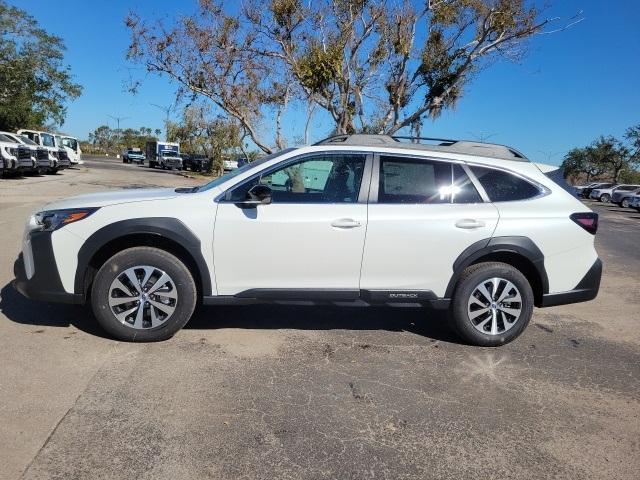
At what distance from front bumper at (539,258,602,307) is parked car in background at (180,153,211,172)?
4619cm

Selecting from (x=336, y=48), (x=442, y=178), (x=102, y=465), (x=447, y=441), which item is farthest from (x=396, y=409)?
(x=336, y=48)

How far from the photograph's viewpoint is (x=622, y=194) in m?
37.5

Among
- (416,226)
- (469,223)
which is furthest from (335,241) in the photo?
(469,223)

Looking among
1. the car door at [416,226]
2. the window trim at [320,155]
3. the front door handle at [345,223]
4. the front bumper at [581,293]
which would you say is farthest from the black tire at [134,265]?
the front bumper at [581,293]

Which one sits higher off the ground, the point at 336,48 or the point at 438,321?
the point at 336,48

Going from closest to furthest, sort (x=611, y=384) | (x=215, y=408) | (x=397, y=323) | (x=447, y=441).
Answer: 1. (x=447, y=441)
2. (x=215, y=408)
3. (x=611, y=384)
4. (x=397, y=323)

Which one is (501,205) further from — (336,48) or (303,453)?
(336,48)

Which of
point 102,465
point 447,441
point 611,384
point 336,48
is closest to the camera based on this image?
point 102,465

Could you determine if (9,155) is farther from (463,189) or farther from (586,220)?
(586,220)

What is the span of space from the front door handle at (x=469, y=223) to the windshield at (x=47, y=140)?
29.5 m

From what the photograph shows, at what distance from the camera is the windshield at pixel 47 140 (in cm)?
2875

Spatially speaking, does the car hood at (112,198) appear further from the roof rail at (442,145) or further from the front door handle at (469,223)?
the front door handle at (469,223)

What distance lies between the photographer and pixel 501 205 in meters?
Result: 4.58

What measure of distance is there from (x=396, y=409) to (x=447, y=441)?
44 centimetres
